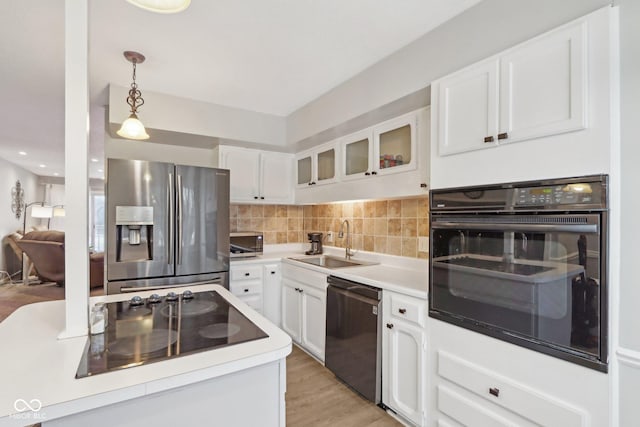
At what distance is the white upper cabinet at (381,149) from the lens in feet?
7.25

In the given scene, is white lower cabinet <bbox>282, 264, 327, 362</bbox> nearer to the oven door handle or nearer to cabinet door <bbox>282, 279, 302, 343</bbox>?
cabinet door <bbox>282, 279, 302, 343</bbox>

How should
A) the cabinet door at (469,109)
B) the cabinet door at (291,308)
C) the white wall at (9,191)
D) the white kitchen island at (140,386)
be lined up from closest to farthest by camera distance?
1. the white kitchen island at (140,386)
2. the cabinet door at (469,109)
3. the cabinet door at (291,308)
4. the white wall at (9,191)

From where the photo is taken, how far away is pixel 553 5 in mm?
1317

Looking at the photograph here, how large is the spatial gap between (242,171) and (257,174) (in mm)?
170

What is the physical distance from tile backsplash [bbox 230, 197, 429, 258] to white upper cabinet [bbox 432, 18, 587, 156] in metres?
0.95

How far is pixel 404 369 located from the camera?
196cm

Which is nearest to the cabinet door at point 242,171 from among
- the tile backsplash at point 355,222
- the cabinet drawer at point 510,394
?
the tile backsplash at point 355,222

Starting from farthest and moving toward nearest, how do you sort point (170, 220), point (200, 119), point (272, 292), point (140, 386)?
point (272, 292) → point (200, 119) → point (170, 220) → point (140, 386)

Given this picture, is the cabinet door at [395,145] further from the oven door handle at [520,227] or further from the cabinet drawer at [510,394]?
the cabinet drawer at [510,394]

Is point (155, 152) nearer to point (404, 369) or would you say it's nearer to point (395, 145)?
point (395, 145)

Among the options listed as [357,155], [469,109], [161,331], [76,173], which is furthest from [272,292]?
[469,109]

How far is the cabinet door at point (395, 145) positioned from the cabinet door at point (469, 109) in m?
0.44

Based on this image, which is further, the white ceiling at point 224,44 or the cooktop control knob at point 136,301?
the white ceiling at point 224,44

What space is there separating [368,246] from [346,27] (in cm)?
190
